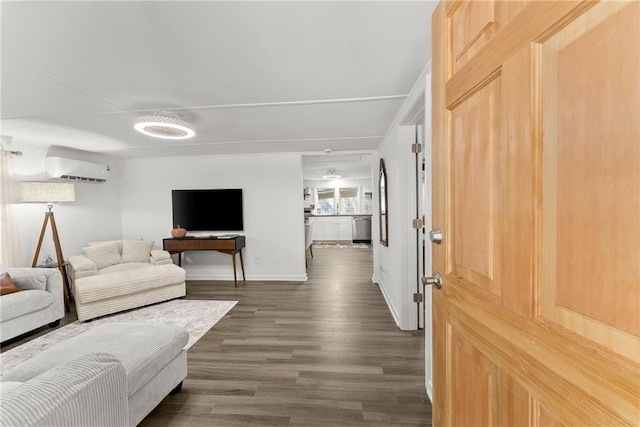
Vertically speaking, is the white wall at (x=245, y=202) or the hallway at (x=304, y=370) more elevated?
the white wall at (x=245, y=202)

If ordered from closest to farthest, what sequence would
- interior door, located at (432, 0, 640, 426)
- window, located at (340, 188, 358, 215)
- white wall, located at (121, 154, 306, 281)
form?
interior door, located at (432, 0, 640, 426) < white wall, located at (121, 154, 306, 281) < window, located at (340, 188, 358, 215)

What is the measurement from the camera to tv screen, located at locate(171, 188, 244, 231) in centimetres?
467

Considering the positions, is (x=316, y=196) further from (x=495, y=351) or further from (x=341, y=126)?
(x=495, y=351)

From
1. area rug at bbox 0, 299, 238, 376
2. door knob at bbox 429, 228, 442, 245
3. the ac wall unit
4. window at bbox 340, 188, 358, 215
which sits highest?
the ac wall unit

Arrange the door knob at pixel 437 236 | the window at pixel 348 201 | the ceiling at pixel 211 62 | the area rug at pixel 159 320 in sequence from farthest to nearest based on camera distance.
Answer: the window at pixel 348 201
the area rug at pixel 159 320
the ceiling at pixel 211 62
the door knob at pixel 437 236

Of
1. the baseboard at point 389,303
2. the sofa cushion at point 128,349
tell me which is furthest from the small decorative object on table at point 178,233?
the baseboard at point 389,303

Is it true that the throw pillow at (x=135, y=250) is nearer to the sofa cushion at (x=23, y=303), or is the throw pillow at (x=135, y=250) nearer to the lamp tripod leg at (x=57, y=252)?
the lamp tripod leg at (x=57, y=252)

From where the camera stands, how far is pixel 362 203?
962 centimetres

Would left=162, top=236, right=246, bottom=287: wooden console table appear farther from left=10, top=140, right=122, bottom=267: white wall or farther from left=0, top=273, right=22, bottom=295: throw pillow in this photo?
left=0, top=273, right=22, bottom=295: throw pillow

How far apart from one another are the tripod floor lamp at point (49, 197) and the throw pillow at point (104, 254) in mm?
302

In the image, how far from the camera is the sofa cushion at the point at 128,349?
1.43m

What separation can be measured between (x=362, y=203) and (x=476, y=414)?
8937 mm

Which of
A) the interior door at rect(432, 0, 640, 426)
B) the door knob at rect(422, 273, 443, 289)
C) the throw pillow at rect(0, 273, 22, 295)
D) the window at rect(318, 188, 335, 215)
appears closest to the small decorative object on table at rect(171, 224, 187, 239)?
the throw pillow at rect(0, 273, 22, 295)

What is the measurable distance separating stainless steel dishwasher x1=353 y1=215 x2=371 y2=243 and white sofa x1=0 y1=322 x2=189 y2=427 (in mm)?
7376
